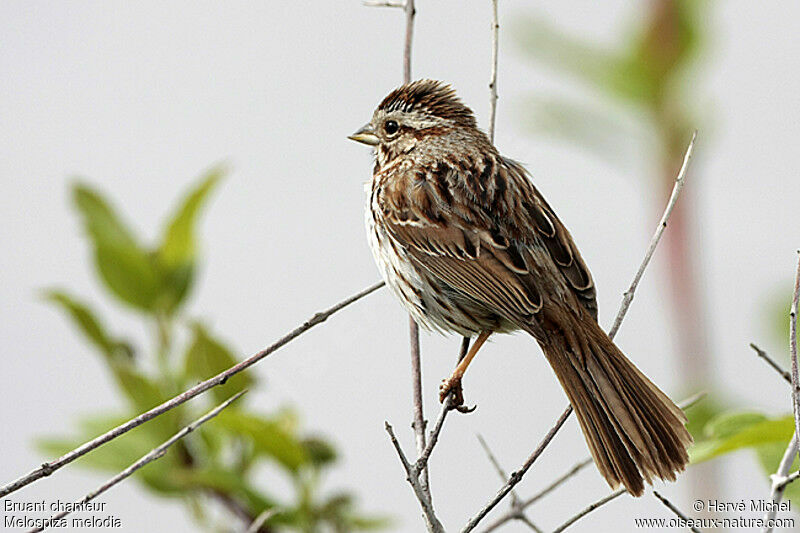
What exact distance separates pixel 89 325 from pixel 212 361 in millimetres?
306

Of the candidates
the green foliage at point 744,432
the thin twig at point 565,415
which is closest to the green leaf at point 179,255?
the thin twig at point 565,415

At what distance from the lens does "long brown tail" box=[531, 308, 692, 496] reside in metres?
1.93

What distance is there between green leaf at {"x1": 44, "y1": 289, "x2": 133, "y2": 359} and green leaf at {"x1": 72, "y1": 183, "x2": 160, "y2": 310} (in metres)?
0.12

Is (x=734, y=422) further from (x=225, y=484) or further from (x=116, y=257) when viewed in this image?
(x=116, y=257)

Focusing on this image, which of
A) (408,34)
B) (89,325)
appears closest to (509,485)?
(408,34)

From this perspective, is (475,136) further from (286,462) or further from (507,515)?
(507,515)

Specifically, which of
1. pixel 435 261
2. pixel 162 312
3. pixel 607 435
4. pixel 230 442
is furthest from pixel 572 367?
pixel 162 312

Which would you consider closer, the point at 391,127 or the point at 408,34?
the point at 408,34

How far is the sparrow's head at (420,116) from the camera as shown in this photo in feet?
8.73

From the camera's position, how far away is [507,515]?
181 centimetres

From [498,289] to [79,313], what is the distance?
910mm

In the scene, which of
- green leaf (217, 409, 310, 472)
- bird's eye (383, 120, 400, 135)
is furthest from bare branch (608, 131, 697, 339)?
bird's eye (383, 120, 400, 135)

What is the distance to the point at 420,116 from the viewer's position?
2672mm

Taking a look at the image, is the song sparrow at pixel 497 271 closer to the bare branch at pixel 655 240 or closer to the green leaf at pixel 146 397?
the bare branch at pixel 655 240
